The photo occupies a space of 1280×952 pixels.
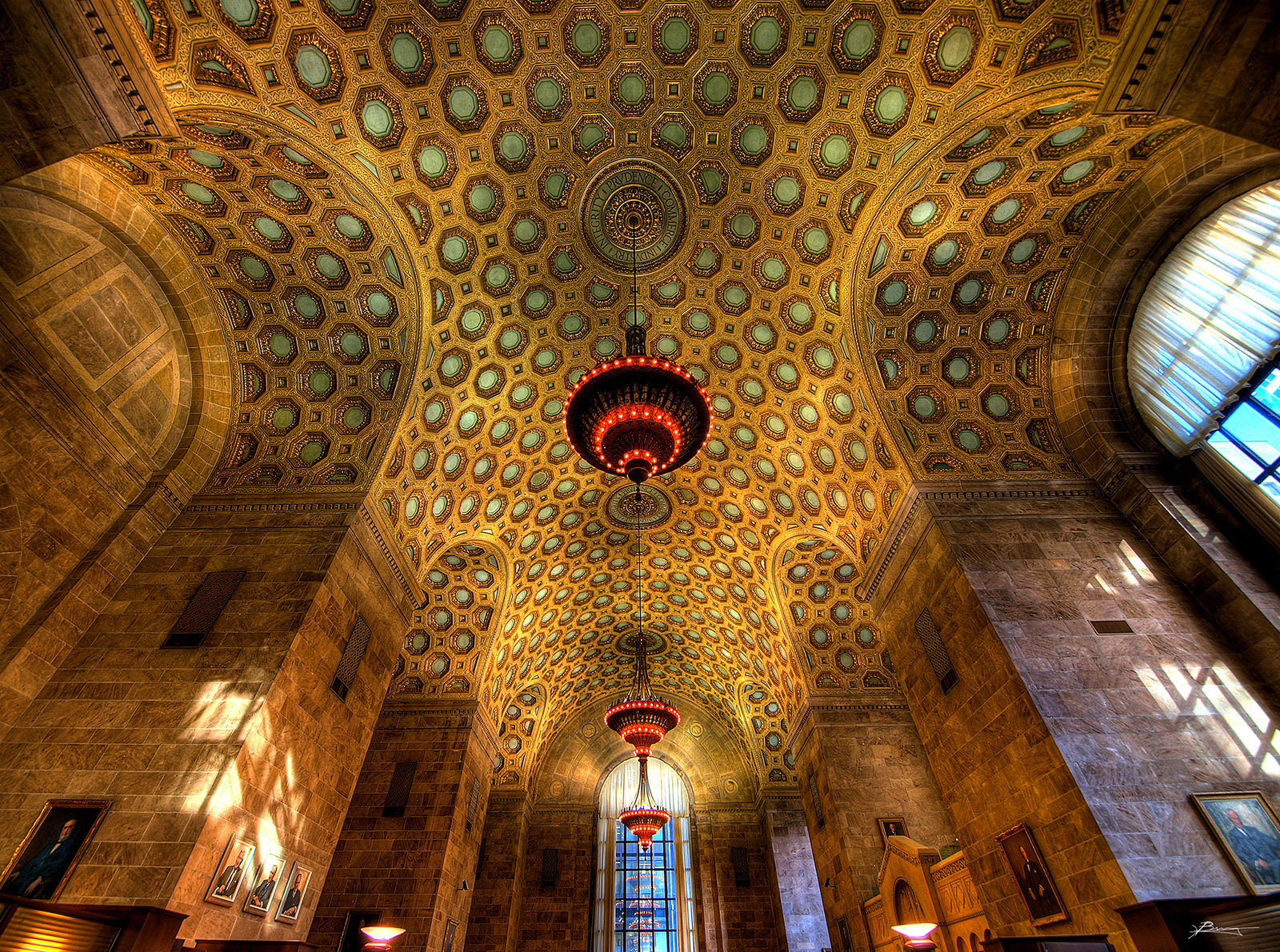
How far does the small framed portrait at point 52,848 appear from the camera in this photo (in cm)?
570

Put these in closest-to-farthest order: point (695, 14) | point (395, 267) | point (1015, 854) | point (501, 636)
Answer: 1. point (1015, 854)
2. point (695, 14)
3. point (395, 267)
4. point (501, 636)

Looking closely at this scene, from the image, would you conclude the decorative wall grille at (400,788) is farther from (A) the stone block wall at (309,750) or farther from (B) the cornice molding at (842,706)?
(B) the cornice molding at (842,706)

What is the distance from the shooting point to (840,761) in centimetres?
1343

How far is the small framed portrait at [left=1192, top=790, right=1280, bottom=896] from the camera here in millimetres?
5758

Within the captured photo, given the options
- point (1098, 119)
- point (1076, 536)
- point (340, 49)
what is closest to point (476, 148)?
point (340, 49)

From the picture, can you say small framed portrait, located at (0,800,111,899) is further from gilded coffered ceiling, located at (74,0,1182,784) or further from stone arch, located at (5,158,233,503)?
gilded coffered ceiling, located at (74,0,1182,784)

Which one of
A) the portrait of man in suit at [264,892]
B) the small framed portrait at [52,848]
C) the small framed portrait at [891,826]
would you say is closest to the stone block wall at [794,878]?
the small framed portrait at [891,826]

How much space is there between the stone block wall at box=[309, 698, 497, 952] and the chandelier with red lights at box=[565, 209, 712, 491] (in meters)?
9.34

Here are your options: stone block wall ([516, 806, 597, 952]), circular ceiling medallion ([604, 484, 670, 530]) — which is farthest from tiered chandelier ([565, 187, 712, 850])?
stone block wall ([516, 806, 597, 952])

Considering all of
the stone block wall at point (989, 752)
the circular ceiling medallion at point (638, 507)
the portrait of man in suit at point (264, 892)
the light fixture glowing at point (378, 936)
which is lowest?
the light fixture glowing at point (378, 936)

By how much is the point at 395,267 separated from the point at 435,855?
11.4 m

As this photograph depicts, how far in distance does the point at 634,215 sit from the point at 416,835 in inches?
508

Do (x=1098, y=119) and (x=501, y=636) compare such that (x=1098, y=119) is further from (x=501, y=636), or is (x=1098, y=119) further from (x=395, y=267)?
(x=501, y=636)

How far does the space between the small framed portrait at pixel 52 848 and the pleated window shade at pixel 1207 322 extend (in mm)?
13718
